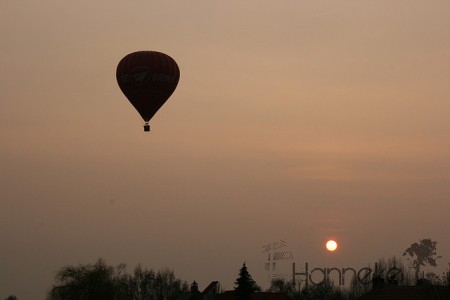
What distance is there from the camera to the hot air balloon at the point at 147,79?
6850 cm

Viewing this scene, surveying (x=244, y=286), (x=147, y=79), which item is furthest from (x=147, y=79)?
(x=244, y=286)

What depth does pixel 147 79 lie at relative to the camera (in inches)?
2694

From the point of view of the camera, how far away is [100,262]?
115 metres

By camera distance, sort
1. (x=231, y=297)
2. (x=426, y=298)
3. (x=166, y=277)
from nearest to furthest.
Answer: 1. (x=426, y=298)
2. (x=231, y=297)
3. (x=166, y=277)

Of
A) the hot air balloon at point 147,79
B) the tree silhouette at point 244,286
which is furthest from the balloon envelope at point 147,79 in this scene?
Result: the tree silhouette at point 244,286

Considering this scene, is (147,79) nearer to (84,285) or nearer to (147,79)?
(147,79)

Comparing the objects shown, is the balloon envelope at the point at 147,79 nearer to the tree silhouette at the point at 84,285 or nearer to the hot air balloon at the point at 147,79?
the hot air balloon at the point at 147,79

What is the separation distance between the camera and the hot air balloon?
68.5 meters

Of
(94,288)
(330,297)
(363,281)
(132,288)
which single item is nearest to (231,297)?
(94,288)

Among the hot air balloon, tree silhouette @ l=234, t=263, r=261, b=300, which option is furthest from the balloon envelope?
tree silhouette @ l=234, t=263, r=261, b=300

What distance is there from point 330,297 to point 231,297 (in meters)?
83.3

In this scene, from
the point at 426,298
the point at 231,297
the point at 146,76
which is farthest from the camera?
the point at 231,297

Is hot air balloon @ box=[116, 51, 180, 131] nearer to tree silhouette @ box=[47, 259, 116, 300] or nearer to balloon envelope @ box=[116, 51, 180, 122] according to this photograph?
balloon envelope @ box=[116, 51, 180, 122]

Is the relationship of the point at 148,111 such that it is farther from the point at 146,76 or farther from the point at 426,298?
the point at 426,298
